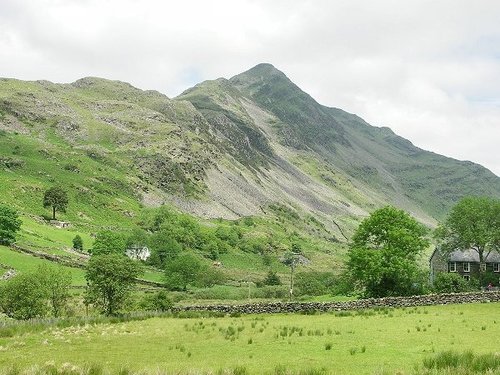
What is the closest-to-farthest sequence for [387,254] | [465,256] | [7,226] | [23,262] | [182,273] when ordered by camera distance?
[387,254]
[23,262]
[465,256]
[7,226]
[182,273]

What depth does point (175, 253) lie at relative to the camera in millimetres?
132750

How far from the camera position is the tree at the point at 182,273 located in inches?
4008

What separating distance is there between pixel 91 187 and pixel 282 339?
161207 millimetres

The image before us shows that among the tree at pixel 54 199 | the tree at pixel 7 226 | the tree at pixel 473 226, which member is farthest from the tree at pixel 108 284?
the tree at pixel 54 199

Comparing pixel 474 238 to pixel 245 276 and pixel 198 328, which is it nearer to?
pixel 198 328

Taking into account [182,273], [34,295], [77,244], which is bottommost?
[34,295]

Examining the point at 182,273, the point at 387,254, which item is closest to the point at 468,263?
the point at 387,254

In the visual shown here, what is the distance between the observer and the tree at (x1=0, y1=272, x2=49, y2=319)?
52875mm

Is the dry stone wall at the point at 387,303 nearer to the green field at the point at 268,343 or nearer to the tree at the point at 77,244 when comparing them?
the green field at the point at 268,343

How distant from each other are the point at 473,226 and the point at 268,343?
58.4 meters

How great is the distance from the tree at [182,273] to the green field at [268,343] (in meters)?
61.1

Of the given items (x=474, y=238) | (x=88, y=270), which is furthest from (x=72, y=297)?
(x=474, y=238)

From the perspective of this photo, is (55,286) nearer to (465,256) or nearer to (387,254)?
(387,254)

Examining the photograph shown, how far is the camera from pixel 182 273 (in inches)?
4099
